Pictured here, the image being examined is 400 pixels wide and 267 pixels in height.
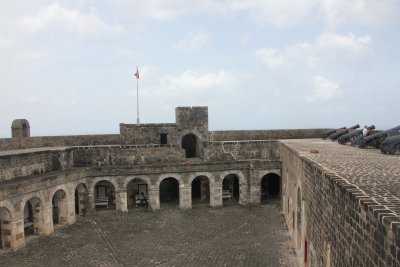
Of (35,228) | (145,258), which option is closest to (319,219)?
(145,258)

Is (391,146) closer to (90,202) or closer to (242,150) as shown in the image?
(242,150)

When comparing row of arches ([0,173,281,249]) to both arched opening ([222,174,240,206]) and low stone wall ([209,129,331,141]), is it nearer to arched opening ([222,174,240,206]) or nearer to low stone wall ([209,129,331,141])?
arched opening ([222,174,240,206])

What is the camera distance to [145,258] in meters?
14.8

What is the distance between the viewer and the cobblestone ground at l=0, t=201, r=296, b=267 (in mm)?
14414

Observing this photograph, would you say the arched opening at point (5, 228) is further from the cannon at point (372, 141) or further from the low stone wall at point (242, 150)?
the cannon at point (372, 141)

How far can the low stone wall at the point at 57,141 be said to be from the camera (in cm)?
2528

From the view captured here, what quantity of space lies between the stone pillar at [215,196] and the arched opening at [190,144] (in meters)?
5.63

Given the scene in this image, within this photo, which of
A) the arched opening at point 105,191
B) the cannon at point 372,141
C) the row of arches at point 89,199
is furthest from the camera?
the arched opening at point 105,191

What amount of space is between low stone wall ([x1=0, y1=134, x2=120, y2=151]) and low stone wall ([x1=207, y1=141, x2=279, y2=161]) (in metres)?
8.17

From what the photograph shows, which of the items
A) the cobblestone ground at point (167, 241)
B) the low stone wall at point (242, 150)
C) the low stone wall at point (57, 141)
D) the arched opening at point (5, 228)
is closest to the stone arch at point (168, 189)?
the low stone wall at point (242, 150)

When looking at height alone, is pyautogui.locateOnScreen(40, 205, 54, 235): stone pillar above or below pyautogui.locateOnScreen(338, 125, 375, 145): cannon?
below

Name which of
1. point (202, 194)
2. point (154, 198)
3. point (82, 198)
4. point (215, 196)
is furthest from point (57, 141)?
point (215, 196)

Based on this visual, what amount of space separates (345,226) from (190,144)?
921 inches

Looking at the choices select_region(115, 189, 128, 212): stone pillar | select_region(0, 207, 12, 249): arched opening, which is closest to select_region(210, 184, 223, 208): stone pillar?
select_region(115, 189, 128, 212): stone pillar
